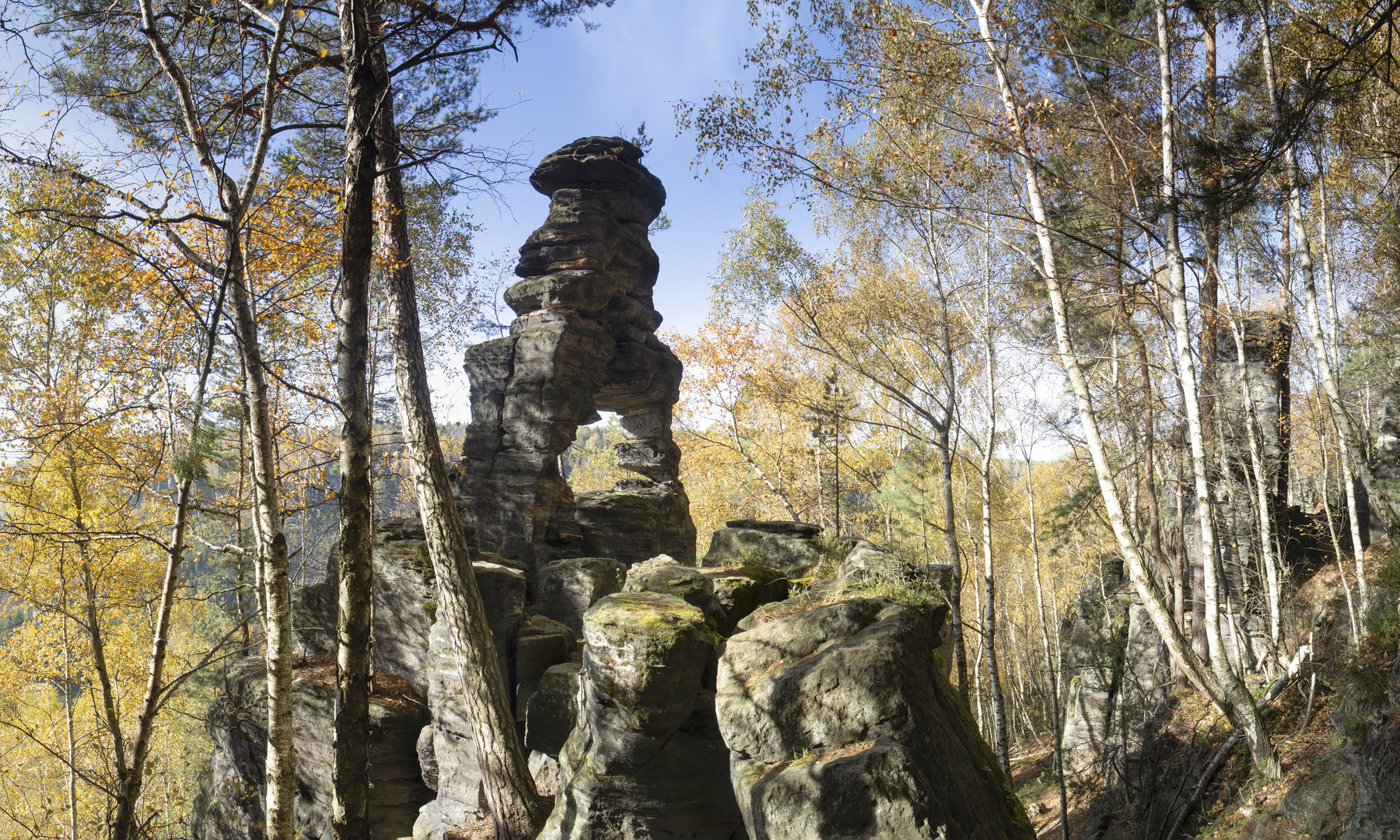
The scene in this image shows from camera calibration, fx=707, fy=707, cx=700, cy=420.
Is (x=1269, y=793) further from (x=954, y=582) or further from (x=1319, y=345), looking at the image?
(x=1319, y=345)

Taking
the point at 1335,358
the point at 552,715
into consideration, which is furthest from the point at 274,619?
the point at 1335,358

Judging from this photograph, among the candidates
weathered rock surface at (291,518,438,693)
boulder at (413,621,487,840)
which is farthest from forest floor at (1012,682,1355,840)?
weathered rock surface at (291,518,438,693)

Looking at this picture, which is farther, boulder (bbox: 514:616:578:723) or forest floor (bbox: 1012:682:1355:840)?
boulder (bbox: 514:616:578:723)

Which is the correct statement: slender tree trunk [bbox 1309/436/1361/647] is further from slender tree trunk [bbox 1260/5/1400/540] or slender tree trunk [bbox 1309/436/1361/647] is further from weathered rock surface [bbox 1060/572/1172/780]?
weathered rock surface [bbox 1060/572/1172/780]

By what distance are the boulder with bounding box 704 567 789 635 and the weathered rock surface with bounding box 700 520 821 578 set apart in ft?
1.49

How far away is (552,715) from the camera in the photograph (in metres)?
9.20

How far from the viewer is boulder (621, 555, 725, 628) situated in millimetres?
7977

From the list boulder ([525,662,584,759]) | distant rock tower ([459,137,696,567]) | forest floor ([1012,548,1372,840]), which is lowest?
forest floor ([1012,548,1372,840])

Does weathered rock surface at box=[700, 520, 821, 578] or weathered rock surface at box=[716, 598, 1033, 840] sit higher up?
weathered rock surface at box=[700, 520, 821, 578]

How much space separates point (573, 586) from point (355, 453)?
738 cm

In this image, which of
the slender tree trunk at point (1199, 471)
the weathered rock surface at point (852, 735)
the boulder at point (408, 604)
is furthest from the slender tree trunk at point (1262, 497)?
the boulder at point (408, 604)

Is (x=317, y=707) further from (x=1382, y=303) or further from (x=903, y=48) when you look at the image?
(x=1382, y=303)

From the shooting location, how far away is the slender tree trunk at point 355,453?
5664 mm

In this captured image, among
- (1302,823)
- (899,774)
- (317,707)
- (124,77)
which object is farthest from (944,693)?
(124,77)
